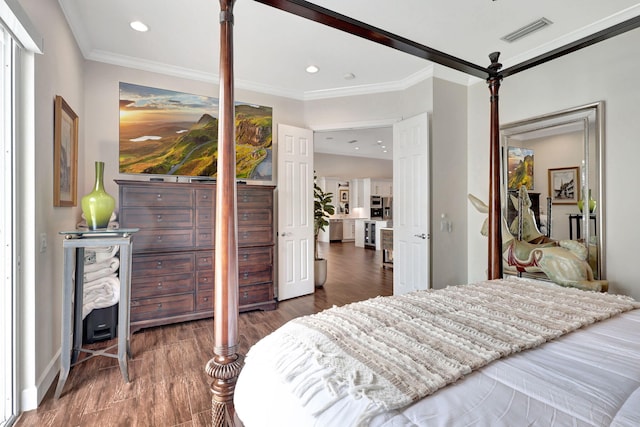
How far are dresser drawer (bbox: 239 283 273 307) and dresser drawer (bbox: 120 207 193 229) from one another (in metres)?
0.96

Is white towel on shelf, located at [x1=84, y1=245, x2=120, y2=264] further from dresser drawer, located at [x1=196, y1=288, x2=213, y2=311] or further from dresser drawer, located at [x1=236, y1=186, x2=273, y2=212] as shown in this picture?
dresser drawer, located at [x1=236, y1=186, x2=273, y2=212]

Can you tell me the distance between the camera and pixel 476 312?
50.2 inches

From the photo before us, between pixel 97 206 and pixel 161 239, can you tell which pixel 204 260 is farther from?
pixel 97 206

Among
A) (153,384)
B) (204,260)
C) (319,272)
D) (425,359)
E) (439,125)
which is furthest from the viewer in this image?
(319,272)

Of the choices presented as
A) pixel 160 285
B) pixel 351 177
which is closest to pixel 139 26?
pixel 160 285

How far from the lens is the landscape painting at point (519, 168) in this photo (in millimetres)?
3293

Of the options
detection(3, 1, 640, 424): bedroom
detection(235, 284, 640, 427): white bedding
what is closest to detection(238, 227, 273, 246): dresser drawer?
detection(3, 1, 640, 424): bedroom

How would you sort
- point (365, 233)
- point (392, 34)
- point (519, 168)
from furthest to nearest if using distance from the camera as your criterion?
point (365, 233) → point (519, 168) → point (392, 34)

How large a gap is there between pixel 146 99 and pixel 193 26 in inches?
43.6

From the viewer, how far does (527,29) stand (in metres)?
2.84

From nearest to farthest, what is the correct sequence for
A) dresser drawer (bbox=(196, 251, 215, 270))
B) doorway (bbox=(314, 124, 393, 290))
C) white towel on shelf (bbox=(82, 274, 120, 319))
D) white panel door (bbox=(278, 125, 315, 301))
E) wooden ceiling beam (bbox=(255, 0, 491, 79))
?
wooden ceiling beam (bbox=(255, 0, 491, 79)) → white towel on shelf (bbox=(82, 274, 120, 319)) → dresser drawer (bbox=(196, 251, 215, 270)) → white panel door (bbox=(278, 125, 315, 301)) → doorway (bbox=(314, 124, 393, 290))

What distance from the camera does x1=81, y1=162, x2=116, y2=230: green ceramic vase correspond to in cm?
225

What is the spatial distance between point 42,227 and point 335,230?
897 centimetres

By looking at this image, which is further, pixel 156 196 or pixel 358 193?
pixel 358 193
